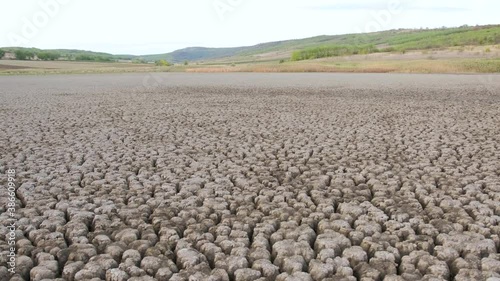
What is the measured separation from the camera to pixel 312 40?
174 m

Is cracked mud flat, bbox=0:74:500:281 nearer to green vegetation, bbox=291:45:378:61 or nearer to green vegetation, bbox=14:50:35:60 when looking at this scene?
green vegetation, bbox=291:45:378:61

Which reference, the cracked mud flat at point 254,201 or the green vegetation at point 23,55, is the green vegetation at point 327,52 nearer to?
the green vegetation at point 23,55

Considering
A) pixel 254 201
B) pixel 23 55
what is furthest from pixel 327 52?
pixel 254 201

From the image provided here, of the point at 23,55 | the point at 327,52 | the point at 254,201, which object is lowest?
the point at 254,201

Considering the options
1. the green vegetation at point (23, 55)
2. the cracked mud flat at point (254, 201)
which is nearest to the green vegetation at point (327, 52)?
the green vegetation at point (23, 55)

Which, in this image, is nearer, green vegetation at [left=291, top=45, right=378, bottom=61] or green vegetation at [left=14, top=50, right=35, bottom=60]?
green vegetation at [left=291, top=45, right=378, bottom=61]

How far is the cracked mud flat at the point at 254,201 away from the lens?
12.5 ft

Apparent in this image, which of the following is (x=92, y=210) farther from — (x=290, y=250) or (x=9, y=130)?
(x=9, y=130)

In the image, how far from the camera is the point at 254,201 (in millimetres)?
5332

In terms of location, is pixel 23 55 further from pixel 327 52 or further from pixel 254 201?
pixel 254 201

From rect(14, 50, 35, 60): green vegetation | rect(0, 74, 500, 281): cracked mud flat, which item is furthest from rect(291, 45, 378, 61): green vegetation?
rect(0, 74, 500, 281): cracked mud flat

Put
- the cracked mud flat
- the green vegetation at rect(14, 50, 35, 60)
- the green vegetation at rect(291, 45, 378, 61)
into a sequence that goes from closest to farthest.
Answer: the cracked mud flat, the green vegetation at rect(291, 45, 378, 61), the green vegetation at rect(14, 50, 35, 60)

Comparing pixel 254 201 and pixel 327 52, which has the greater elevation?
pixel 327 52

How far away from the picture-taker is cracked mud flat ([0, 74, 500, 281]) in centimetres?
382
